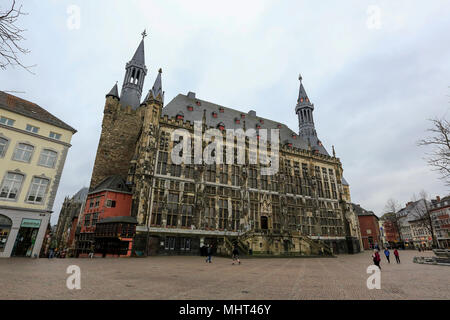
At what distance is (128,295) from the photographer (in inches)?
275

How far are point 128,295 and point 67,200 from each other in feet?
254

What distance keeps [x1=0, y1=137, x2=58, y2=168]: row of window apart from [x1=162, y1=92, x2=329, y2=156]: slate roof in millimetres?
14874

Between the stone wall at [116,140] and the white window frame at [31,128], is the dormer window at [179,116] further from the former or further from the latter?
the white window frame at [31,128]

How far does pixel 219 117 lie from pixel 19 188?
90.0 ft

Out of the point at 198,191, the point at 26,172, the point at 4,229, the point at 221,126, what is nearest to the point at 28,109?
the point at 26,172

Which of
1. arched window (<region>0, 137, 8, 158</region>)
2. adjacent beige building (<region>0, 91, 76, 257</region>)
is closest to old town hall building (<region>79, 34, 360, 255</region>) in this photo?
adjacent beige building (<region>0, 91, 76, 257</region>)

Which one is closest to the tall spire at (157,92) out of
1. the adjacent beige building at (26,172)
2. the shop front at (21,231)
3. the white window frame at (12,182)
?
the adjacent beige building at (26,172)

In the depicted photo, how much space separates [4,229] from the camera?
19469 millimetres

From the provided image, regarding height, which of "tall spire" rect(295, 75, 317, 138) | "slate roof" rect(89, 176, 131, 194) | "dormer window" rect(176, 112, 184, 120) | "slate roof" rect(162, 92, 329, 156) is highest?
"tall spire" rect(295, 75, 317, 138)

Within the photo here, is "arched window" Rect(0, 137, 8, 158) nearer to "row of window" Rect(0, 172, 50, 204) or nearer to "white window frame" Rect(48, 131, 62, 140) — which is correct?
"row of window" Rect(0, 172, 50, 204)

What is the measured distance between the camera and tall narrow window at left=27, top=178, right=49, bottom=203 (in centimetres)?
2109
